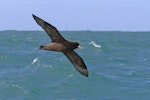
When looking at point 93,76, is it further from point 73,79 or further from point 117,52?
point 117,52

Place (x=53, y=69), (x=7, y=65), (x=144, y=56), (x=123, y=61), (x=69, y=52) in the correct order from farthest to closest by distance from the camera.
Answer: (x=144, y=56) → (x=123, y=61) → (x=7, y=65) → (x=53, y=69) → (x=69, y=52)

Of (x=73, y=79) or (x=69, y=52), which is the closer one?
(x=69, y=52)

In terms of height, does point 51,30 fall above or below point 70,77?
above

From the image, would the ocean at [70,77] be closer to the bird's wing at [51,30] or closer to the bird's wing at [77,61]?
the bird's wing at [77,61]

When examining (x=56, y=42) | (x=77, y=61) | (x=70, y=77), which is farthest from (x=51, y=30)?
(x=70, y=77)

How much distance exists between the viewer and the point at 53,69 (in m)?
35.4

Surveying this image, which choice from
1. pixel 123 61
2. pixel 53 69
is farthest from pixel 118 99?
pixel 123 61

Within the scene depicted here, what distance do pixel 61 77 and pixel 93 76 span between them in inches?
78.4

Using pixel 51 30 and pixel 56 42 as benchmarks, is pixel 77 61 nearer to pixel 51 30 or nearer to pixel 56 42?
pixel 56 42

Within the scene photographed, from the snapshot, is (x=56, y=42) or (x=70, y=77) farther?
(x=70, y=77)

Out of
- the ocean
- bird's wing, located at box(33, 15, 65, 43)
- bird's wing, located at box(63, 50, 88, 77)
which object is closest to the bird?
bird's wing, located at box(33, 15, 65, 43)

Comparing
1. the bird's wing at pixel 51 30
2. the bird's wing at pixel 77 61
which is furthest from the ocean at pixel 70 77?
the bird's wing at pixel 51 30

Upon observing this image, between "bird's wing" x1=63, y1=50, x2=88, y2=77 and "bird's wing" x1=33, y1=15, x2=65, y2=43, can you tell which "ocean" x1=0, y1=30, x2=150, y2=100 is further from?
"bird's wing" x1=33, y1=15, x2=65, y2=43

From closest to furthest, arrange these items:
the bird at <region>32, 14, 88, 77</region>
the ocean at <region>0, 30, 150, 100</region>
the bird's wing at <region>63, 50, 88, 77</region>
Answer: the bird at <region>32, 14, 88, 77</region>, the bird's wing at <region>63, 50, 88, 77</region>, the ocean at <region>0, 30, 150, 100</region>
